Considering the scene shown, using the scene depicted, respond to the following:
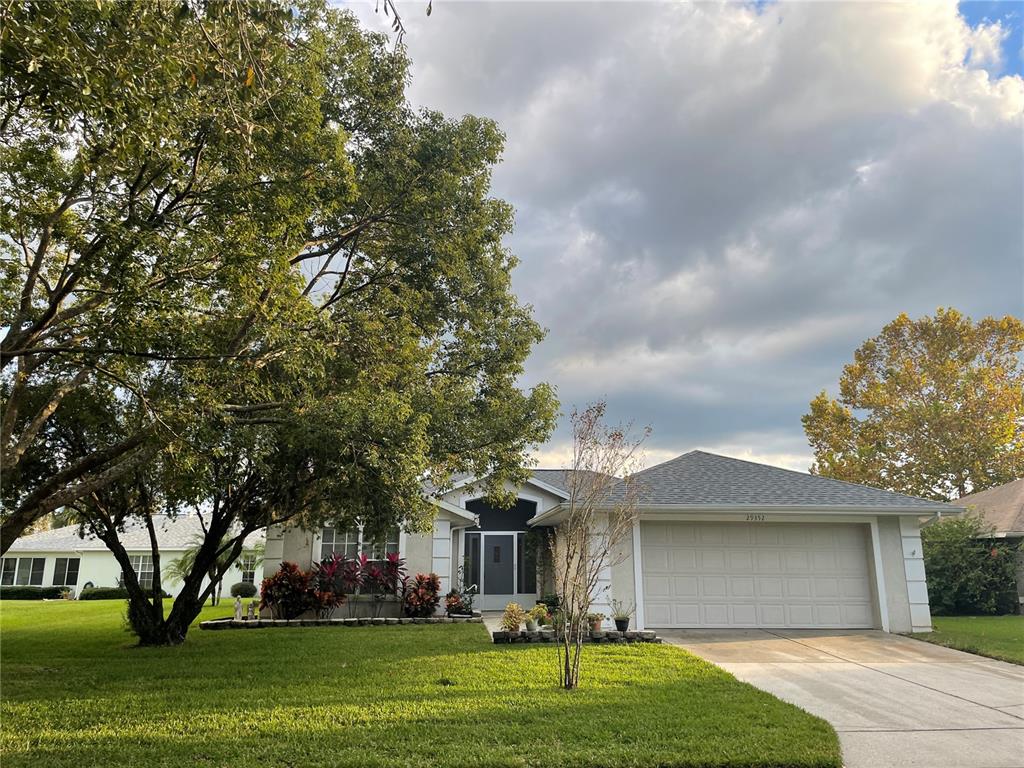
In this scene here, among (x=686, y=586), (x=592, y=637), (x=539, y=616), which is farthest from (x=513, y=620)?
(x=686, y=586)

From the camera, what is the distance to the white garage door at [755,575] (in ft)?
48.5

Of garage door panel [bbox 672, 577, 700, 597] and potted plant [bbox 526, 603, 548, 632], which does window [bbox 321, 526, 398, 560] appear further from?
garage door panel [bbox 672, 577, 700, 597]

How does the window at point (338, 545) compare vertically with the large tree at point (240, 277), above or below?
below

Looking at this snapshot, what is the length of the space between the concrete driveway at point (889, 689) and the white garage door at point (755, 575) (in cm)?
75

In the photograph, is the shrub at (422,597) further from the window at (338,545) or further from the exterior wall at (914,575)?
the exterior wall at (914,575)

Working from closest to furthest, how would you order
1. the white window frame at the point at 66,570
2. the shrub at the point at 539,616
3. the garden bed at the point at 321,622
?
the shrub at the point at 539,616
the garden bed at the point at 321,622
the white window frame at the point at 66,570

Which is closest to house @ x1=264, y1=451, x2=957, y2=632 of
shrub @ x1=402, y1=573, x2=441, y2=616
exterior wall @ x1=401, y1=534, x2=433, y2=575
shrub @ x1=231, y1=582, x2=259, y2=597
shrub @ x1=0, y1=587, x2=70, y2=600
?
shrub @ x1=402, y1=573, x2=441, y2=616

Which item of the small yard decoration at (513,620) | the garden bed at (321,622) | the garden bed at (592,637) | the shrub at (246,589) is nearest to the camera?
the garden bed at (592,637)

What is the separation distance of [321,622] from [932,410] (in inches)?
1138

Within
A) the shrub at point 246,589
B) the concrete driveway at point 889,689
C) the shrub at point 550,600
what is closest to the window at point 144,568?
the shrub at point 246,589

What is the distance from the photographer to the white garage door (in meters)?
14.8

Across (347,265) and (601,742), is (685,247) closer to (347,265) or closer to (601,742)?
(347,265)

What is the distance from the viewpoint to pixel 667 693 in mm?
8008

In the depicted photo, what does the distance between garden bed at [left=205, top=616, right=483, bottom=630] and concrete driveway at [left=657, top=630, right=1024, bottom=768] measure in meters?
5.61
